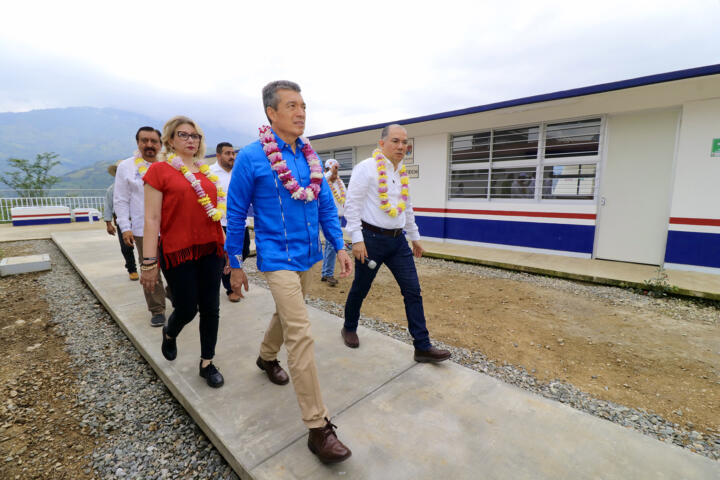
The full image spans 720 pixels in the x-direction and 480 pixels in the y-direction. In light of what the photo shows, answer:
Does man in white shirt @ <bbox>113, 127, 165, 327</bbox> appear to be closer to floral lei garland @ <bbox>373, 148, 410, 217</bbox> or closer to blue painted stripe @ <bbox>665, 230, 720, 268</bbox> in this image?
floral lei garland @ <bbox>373, 148, 410, 217</bbox>

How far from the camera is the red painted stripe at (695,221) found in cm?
546

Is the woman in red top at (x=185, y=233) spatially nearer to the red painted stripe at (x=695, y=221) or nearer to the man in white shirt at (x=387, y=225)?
the man in white shirt at (x=387, y=225)

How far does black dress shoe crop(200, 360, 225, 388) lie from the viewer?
2.38 m

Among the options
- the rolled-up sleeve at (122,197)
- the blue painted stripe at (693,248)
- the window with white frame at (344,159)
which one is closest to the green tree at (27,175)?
the window with white frame at (344,159)

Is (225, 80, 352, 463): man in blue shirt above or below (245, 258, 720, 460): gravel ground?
above

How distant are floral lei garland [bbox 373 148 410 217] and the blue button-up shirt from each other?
2.98 feet

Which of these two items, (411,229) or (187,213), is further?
(411,229)

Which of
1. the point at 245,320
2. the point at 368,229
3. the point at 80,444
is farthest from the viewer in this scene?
the point at 245,320

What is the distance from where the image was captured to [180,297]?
2.25m

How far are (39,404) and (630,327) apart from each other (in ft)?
18.3

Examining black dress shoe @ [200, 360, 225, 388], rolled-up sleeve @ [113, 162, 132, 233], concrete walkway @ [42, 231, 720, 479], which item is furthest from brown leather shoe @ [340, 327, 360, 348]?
rolled-up sleeve @ [113, 162, 132, 233]

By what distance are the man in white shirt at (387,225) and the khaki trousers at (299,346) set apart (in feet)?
3.01

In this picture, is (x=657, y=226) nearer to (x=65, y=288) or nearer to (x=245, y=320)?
(x=245, y=320)

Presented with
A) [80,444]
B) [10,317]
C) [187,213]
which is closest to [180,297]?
[187,213]
